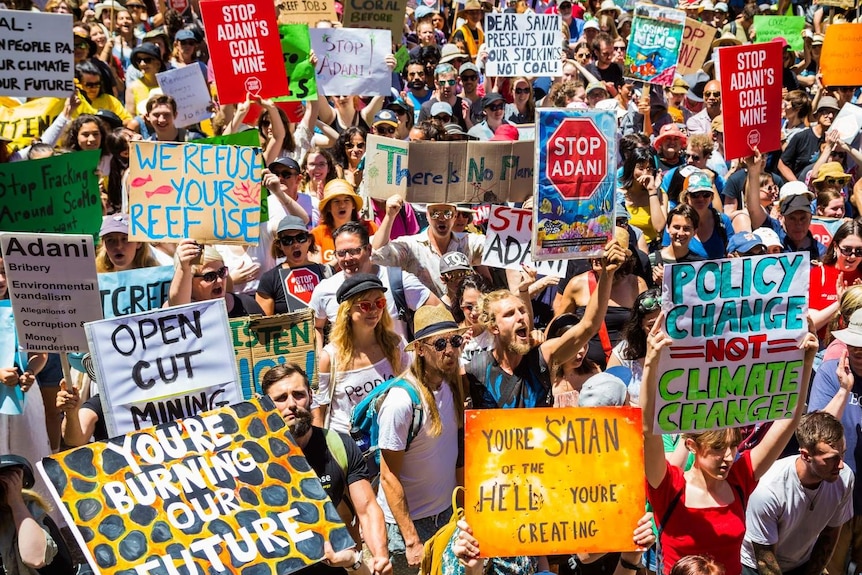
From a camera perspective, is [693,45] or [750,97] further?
[693,45]

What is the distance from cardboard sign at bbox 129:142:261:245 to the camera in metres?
7.05

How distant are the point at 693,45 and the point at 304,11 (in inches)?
183

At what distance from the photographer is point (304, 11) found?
12.0 m

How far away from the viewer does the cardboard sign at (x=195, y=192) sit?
7055 millimetres

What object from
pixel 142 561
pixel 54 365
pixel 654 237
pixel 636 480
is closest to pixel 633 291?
pixel 654 237

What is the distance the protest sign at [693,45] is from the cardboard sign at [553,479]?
964 centimetres

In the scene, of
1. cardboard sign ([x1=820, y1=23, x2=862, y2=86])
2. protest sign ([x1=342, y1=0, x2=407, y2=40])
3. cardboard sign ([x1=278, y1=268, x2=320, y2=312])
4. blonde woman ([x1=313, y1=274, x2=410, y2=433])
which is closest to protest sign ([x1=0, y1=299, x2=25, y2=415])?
blonde woman ([x1=313, y1=274, x2=410, y2=433])

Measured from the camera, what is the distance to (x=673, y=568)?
468 centimetres

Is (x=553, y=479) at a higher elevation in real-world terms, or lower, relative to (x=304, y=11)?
lower

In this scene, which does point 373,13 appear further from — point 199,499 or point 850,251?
point 199,499

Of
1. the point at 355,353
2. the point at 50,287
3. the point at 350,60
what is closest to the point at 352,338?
the point at 355,353

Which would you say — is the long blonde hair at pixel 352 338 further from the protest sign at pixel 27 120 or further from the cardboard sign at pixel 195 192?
the protest sign at pixel 27 120

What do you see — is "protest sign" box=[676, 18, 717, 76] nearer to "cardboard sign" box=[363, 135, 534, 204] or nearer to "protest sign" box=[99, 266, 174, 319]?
"cardboard sign" box=[363, 135, 534, 204]

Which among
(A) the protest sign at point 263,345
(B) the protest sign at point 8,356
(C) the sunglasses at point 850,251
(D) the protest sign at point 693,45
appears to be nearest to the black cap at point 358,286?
(A) the protest sign at point 263,345
